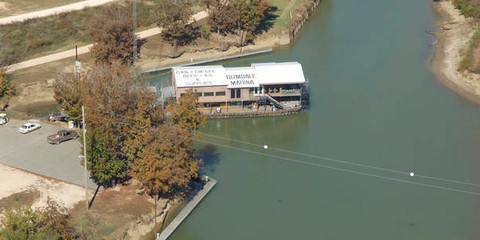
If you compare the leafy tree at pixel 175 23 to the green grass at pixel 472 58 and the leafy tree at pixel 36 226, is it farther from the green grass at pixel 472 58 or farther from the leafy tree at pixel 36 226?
the leafy tree at pixel 36 226

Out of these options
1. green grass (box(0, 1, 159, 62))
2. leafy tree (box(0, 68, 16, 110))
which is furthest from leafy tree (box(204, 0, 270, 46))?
leafy tree (box(0, 68, 16, 110))

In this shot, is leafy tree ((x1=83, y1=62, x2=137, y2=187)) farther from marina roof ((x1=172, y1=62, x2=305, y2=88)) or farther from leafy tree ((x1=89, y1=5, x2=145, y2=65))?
leafy tree ((x1=89, y1=5, x2=145, y2=65))

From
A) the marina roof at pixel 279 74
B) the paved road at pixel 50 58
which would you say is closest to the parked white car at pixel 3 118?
the paved road at pixel 50 58

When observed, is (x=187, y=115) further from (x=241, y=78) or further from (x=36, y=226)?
(x=36, y=226)

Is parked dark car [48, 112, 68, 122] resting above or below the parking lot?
above

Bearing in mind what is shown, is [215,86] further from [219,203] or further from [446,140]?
Answer: [446,140]

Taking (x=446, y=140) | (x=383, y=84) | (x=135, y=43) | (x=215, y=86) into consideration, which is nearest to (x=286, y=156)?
(x=215, y=86)

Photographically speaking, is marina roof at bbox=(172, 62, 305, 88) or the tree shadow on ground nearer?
the tree shadow on ground
